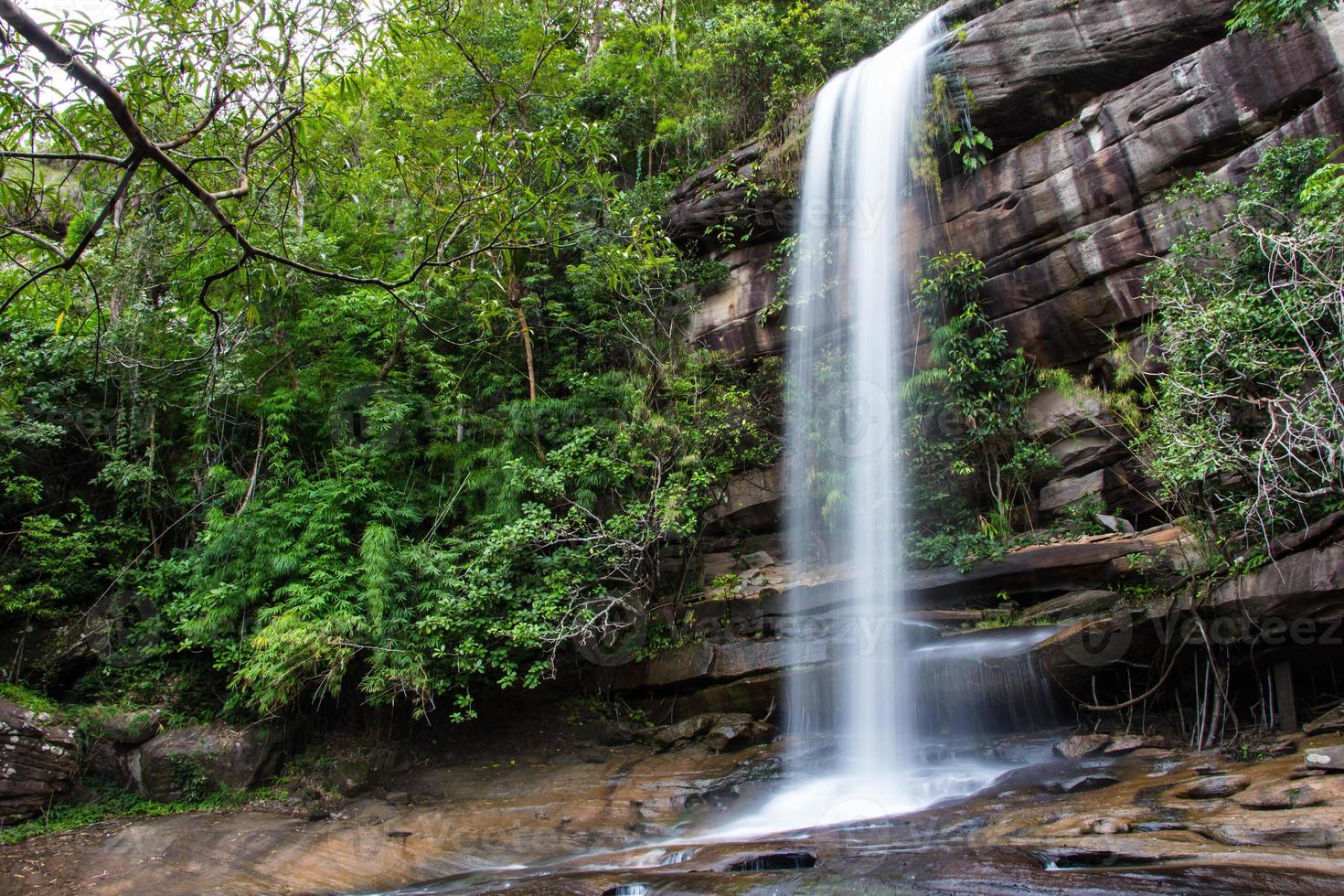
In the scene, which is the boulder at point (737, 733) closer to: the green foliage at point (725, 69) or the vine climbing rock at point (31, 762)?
the vine climbing rock at point (31, 762)

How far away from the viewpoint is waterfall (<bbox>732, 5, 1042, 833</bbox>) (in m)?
7.56

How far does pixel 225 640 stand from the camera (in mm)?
8406

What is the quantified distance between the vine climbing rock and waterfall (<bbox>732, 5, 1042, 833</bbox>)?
22.4 feet

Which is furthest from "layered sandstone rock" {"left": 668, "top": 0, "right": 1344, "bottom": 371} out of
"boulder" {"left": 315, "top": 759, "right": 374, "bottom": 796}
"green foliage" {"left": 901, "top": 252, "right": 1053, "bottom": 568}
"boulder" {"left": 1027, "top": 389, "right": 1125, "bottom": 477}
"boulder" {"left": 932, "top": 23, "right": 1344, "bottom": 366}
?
"boulder" {"left": 315, "top": 759, "right": 374, "bottom": 796}

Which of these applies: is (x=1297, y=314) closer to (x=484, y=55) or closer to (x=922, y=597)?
(x=922, y=597)

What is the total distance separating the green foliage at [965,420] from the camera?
9.56 meters

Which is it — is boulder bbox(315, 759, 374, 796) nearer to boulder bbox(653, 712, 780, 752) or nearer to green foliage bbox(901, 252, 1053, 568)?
boulder bbox(653, 712, 780, 752)

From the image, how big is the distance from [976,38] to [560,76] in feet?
21.7

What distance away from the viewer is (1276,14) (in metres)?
7.53

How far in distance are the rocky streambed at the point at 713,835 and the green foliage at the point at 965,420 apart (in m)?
3.09

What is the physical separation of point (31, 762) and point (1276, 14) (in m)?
14.3

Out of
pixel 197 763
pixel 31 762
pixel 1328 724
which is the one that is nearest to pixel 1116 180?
pixel 1328 724

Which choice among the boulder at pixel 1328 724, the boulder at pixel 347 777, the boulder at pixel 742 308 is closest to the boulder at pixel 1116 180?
the boulder at pixel 742 308

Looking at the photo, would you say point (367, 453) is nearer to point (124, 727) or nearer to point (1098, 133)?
point (124, 727)
